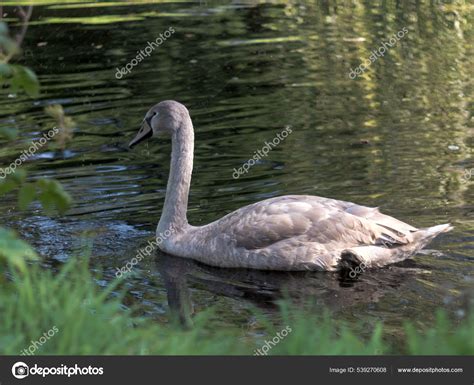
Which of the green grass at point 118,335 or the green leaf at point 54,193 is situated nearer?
the green grass at point 118,335

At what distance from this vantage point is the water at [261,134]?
29.1ft

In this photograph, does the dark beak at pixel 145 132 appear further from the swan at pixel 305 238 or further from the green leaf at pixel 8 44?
the green leaf at pixel 8 44

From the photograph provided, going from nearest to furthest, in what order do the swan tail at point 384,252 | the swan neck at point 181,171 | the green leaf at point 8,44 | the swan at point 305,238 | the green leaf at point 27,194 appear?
the green leaf at point 8,44 → the green leaf at point 27,194 → the swan tail at point 384,252 → the swan at point 305,238 → the swan neck at point 181,171

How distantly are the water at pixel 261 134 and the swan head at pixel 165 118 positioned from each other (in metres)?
1.02

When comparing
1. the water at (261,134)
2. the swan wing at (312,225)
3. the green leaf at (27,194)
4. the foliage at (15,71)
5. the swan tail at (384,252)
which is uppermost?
the foliage at (15,71)

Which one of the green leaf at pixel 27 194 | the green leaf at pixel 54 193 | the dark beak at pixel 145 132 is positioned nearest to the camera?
the green leaf at pixel 54 193

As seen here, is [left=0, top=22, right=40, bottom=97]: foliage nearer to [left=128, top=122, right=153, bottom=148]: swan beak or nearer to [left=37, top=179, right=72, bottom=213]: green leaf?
[left=37, top=179, right=72, bottom=213]: green leaf

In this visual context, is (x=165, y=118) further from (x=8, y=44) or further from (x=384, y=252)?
(x=8, y=44)

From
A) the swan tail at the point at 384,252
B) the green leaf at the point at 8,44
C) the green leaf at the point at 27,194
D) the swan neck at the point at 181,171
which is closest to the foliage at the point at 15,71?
the green leaf at the point at 8,44

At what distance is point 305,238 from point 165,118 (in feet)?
7.23

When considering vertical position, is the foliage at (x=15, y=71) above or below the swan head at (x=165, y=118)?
above

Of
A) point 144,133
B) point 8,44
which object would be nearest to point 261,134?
point 144,133
